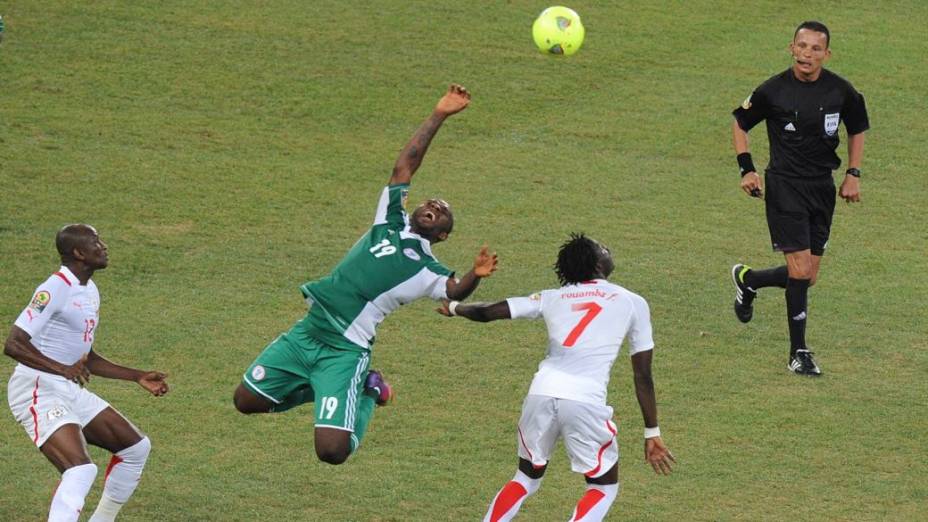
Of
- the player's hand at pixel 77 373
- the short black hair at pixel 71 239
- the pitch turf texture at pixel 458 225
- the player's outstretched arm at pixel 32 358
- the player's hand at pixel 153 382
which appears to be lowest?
the pitch turf texture at pixel 458 225

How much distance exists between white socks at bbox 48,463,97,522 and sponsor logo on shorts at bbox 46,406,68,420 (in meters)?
0.37

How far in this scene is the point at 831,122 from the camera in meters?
12.9

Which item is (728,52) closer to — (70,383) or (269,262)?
(269,262)

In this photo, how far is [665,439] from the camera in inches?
469

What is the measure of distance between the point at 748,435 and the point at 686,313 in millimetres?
2863

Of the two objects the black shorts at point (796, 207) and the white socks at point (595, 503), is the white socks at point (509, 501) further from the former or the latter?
the black shorts at point (796, 207)

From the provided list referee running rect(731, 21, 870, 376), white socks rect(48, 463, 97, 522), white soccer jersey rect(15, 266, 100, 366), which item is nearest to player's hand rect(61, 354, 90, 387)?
white soccer jersey rect(15, 266, 100, 366)

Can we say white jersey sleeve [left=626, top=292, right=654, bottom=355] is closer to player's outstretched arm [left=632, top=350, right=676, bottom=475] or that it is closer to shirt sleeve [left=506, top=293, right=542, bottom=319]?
player's outstretched arm [left=632, top=350, right=676, bottom=475]

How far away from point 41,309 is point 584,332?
3.36m

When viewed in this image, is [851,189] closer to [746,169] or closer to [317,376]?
[746,169]

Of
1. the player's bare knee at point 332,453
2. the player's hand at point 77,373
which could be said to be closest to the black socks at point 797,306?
the player's bare knee at point 332,453

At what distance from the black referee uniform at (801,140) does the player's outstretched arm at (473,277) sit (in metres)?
4.17

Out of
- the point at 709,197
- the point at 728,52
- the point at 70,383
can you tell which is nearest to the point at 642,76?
the point at 728,52

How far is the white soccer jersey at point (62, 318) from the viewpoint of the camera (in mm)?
9430
